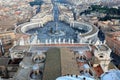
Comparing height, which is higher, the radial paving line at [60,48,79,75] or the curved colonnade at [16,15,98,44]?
the radial paving line at [60,48,79,75]

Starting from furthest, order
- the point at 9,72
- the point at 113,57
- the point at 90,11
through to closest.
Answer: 1. the point at 90,11
2. the point at 113,57
3. the point at 9,72

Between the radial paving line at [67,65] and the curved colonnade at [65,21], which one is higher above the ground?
the radial paving line at [67,65]

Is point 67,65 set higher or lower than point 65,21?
higher

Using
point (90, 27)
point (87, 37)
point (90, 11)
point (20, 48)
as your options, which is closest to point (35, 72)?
point (20, 48)

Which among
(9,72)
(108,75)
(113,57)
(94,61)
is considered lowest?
(113,57)

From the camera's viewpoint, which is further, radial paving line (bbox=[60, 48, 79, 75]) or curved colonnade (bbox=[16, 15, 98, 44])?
curved colonnade (bbox=[16, 15, 98, 44])

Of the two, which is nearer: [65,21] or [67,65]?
[67,65]

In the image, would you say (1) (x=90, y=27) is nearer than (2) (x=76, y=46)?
No

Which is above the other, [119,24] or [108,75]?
[108,75]

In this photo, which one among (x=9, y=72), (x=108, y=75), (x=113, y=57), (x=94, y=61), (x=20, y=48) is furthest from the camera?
(x=113, y=57)

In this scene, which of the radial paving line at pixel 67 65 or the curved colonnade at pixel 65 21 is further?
the curved colonnade at pixel 65 21

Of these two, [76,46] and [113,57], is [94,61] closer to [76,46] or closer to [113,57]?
[76,46]
